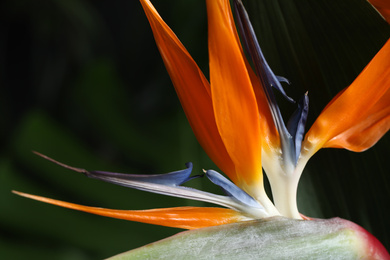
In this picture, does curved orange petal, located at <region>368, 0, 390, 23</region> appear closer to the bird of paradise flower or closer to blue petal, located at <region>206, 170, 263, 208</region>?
the bird of paradise flower

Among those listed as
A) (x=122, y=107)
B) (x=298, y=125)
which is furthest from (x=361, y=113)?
(x=122, y=107)

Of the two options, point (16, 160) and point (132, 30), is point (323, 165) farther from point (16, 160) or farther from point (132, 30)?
point (132, 30)

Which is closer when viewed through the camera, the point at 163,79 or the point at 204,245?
the point at 204,245

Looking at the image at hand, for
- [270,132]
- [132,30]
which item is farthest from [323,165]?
[132,30]

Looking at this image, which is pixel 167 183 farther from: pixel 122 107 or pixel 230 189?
pixel 122 107

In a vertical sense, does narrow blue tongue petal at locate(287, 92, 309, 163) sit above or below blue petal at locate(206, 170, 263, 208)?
above

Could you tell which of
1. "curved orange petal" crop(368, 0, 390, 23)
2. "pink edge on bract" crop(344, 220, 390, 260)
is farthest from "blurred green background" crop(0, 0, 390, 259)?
"pink edge on bract" crop(344, 220, 390, 260)
